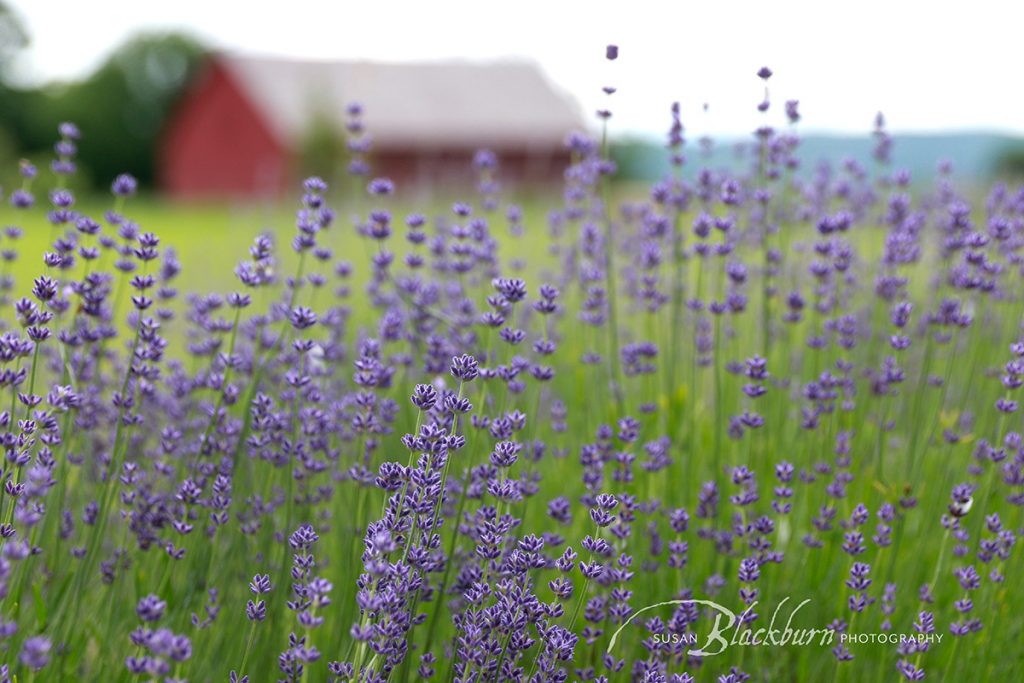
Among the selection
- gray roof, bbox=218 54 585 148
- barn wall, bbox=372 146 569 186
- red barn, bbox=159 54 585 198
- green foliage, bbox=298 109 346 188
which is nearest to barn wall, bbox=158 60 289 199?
red barn, bbox=159 54 585 198

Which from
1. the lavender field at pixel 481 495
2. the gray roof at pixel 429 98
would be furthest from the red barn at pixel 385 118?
the lavender field at pixel 481 495

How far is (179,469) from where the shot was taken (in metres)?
2.95

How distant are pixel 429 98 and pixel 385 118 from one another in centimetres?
266

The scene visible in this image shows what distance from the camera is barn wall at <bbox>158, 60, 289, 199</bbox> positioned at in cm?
3619

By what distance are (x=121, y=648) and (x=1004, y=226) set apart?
2.88 meters

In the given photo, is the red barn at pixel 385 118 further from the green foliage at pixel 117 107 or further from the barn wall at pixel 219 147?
the green foliage at pixel 117 107

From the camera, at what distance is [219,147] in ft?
127

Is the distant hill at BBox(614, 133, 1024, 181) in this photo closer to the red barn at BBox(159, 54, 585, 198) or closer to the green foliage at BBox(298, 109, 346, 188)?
the green foliage at BBox(298, 109, 346, 188)

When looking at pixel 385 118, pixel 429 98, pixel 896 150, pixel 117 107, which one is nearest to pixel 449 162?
pixel 429 98

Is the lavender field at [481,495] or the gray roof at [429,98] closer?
the lavender field at [481,495]

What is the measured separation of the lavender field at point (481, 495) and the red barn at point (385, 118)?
29057 millimetres

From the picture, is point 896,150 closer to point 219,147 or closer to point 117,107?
point 219,147

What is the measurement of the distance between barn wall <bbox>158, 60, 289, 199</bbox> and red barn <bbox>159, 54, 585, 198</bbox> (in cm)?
4

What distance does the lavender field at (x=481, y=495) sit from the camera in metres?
2.06
